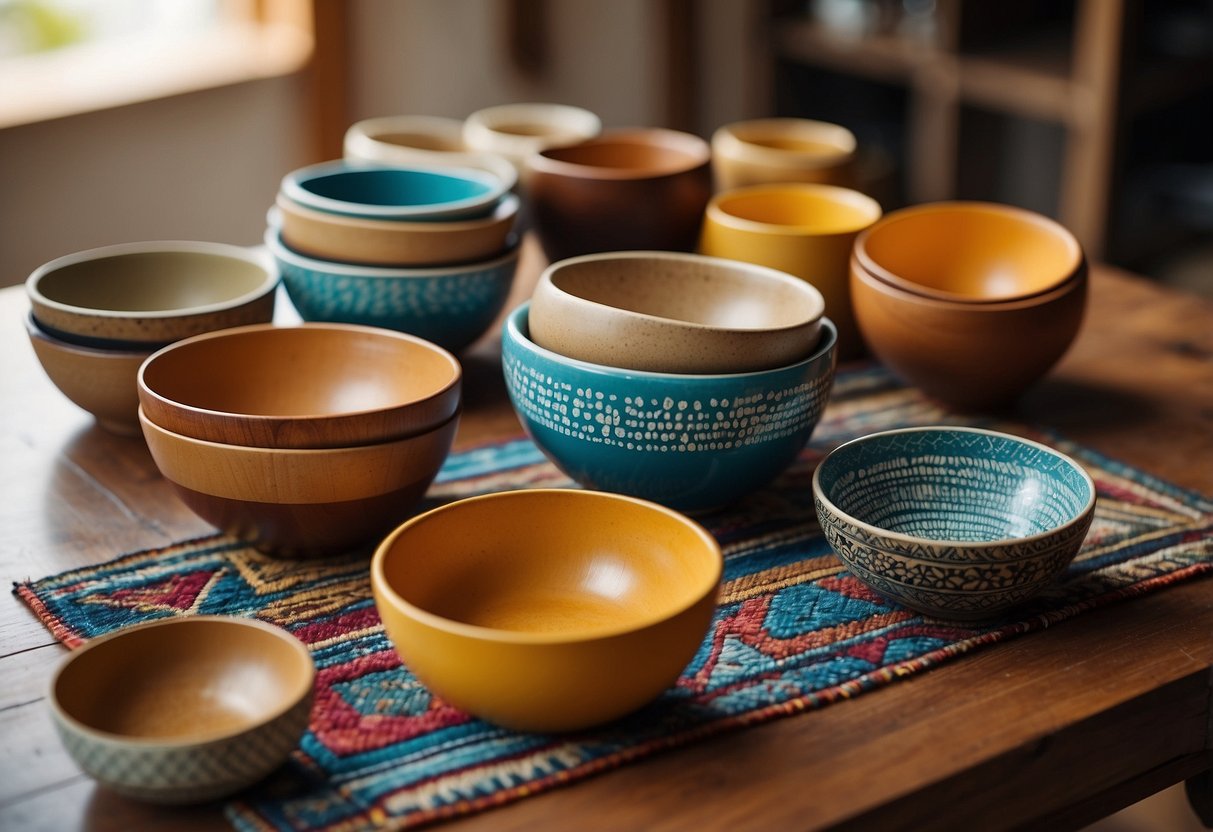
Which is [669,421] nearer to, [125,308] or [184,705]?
[184,705]

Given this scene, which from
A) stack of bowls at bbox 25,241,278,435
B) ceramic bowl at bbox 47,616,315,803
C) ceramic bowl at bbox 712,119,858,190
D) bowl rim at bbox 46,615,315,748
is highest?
ceramic bowl at bbox 712,119,858,190

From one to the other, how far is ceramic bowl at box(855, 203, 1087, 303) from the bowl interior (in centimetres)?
32

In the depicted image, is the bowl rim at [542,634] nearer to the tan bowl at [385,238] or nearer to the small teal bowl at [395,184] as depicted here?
the tan bowl at [385,238]

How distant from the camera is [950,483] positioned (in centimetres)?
99

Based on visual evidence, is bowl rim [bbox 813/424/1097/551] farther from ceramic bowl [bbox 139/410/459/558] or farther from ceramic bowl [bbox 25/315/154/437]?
ceramic bowl [bbox 25/315/154/437]

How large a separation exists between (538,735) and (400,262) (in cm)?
59

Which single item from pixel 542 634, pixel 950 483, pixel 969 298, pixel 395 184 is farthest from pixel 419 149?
pixel 542 634

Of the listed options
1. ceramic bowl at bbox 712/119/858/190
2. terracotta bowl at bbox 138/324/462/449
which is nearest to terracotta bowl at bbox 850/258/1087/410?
ceramic bowl at bbox 712/119/858/190

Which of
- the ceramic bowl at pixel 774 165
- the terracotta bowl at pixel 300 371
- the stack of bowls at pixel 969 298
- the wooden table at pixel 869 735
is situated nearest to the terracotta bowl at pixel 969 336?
the stack of bowls at pixel 969 298

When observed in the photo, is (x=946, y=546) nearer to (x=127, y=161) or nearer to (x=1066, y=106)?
(x=1066, y=106)

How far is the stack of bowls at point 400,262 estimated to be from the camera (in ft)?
3.98

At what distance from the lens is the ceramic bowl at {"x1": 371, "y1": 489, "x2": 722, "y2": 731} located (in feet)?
2.30

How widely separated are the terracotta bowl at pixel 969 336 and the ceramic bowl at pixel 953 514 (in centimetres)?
18

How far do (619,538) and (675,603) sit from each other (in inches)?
2.7
